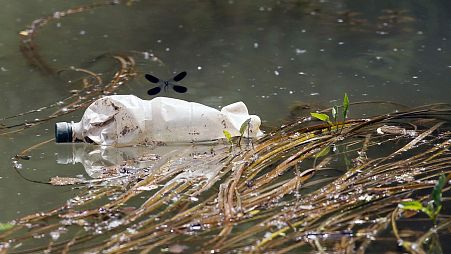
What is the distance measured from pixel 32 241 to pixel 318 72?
2417 millimetres

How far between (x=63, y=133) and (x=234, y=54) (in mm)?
1658

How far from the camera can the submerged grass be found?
2.91 m

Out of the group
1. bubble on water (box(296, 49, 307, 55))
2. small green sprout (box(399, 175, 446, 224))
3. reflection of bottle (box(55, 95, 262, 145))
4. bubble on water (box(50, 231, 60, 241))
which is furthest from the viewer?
bubble on water (box(296, 49, 307, 55))

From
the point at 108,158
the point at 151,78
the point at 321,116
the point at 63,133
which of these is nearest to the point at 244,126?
the point at 321,116

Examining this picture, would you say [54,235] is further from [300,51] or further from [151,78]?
[300,51]

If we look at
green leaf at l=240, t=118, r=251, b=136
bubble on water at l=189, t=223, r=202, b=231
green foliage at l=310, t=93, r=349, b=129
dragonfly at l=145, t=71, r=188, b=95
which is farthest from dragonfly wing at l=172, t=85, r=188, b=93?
bubble on water at l=189, t=223, r=202, b=231

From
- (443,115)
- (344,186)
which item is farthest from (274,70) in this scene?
(344,186)

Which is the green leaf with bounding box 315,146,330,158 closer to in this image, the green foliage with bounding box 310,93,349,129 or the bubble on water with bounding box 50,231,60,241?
the green foliage with bounding box 310,93,349,129

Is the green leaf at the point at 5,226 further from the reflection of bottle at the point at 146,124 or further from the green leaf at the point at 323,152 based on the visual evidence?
the green leaf at the point at 323,152

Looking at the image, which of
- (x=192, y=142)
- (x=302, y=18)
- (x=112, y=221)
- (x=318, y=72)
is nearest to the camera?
(x=112, y=221)

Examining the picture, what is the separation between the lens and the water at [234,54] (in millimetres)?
4324

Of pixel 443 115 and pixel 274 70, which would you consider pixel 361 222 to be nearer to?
pixel 443 115

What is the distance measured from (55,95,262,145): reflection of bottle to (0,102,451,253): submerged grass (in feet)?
0.59

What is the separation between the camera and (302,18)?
6.09 meters
